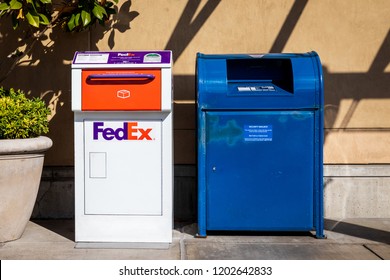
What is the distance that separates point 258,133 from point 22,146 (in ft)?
6.57

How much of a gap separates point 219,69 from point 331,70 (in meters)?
1.50

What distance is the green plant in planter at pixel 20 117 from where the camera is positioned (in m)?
4.22

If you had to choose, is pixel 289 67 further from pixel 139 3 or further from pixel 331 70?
pixel 139 3

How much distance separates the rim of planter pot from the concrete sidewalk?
2.70ft

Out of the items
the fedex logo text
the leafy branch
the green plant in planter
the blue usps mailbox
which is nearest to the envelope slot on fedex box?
the fedex logo text

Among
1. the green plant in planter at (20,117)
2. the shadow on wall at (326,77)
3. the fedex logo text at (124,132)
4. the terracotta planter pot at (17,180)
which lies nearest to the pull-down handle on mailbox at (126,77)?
the fedex logo text at (124,132)

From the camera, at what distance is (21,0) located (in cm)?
433

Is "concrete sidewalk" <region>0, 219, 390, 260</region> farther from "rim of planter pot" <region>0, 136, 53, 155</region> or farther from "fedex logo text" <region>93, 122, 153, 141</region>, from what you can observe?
"fedex logo text" <region>93, 122, 153, 141</region>

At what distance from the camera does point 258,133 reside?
4.36m

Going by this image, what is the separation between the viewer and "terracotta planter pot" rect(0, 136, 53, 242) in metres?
4.17

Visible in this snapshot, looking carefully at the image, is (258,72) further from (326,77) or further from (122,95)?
(122,95)

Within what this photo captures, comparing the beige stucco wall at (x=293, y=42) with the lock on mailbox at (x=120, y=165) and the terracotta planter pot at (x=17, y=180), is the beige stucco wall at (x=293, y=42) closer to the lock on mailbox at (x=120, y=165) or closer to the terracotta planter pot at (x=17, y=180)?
the lock on mailbox at (x=120, y=165)

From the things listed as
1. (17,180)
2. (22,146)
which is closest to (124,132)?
(22,146)
